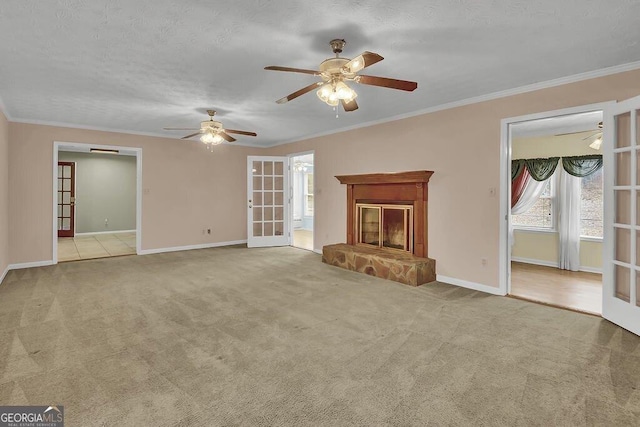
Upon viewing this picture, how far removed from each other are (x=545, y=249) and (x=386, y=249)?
3.20 meters

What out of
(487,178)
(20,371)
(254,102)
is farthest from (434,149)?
(20,371)

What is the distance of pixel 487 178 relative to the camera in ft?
12.8

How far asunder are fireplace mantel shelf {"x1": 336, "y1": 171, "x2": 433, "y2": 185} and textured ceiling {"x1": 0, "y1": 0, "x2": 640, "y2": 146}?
38.3 inches

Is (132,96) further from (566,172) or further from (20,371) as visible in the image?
(566,172)

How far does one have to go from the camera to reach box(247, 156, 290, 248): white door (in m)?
7.16

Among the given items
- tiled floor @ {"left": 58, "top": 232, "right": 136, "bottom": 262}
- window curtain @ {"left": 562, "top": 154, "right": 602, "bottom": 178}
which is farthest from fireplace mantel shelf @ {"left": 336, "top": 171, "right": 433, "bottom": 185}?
tiled floor @ {"left": 58, "top": 232, "right": 136, "bottom": 262}

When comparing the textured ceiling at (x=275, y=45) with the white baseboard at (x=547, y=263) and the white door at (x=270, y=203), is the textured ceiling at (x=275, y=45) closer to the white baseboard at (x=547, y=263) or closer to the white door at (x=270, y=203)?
the white door at (x=270, y=203)

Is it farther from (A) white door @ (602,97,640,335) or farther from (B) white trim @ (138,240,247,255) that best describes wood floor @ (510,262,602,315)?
(B) white trim @ (138,240,247,255)

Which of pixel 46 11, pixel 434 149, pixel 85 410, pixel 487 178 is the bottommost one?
pixel 85 410

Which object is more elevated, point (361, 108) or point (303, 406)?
point (361, 108)

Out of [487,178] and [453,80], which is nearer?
[453,80]

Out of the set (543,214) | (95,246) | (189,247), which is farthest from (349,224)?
(95,246)

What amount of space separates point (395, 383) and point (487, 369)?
2.26 feet

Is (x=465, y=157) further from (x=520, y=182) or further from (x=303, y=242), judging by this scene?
(x=303, y=242)
